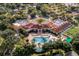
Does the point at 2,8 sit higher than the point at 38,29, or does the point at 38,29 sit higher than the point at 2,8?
the point at 2,8

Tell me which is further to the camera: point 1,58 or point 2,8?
point 2,8

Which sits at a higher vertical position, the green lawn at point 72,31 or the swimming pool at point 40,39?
the green lawn at point 72,31

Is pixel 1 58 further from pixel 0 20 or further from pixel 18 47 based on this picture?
pixel 0 20

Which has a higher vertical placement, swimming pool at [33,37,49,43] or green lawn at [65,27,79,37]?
green lawn at [65,27,79,37]

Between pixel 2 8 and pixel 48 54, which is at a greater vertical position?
pixel 2 8

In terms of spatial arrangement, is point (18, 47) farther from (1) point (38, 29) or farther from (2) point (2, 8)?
(2) point (2, 8)

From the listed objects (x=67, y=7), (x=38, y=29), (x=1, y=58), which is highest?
(x=67, y=7)

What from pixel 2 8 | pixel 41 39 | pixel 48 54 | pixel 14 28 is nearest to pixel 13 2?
pixel 2 8

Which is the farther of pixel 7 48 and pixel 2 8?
pixel 2 8
